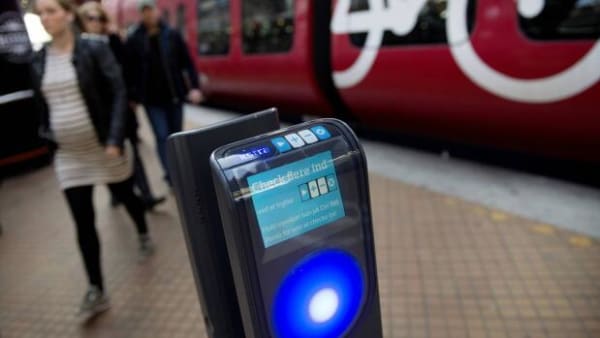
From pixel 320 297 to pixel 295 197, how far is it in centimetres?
31

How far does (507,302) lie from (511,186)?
1.47m

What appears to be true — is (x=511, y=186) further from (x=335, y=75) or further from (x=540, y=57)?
(x=335, y=75)

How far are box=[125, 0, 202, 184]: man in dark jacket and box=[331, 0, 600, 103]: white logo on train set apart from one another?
61.1 inches

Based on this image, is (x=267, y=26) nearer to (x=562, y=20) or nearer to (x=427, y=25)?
(x=427, y=25)

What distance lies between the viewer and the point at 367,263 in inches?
53.1

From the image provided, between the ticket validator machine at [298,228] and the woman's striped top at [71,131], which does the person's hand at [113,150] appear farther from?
the ticket validator machine at [298,228]

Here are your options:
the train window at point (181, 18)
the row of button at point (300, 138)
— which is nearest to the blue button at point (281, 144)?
the row of button at point (300, 138)

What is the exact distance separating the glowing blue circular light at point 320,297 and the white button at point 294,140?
291mm

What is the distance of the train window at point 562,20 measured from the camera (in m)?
2.92

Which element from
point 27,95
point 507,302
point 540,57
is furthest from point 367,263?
point 27,95

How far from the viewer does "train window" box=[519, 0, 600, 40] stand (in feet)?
9.57

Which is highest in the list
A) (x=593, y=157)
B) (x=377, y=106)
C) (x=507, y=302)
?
(x=377, y=106)

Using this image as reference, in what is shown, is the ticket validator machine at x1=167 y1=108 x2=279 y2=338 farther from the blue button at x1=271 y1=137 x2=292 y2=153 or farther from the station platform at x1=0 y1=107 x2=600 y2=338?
the station platform at x1=0 y1=107 x2=600 y2=338

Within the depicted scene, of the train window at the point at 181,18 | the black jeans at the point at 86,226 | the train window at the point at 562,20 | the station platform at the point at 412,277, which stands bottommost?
the station platform at the point at 412,277
